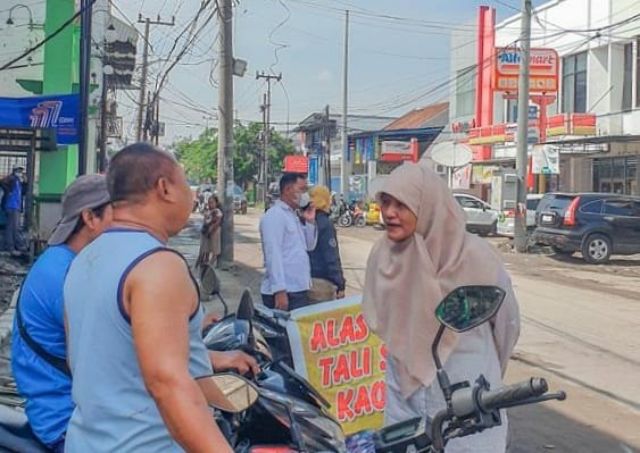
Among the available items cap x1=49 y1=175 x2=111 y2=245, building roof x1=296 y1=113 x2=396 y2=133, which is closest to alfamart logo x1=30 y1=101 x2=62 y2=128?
cap x1=49 y1=175 x2=111 y2=245

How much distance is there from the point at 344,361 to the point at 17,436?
224 cm

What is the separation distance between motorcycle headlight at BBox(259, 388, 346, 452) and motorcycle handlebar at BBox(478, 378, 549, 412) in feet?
2.72

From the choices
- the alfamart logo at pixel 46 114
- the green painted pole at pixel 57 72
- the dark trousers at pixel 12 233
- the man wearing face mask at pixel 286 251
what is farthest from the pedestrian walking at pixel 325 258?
the green painted pole at pixel 57 72

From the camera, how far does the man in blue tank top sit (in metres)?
2.03

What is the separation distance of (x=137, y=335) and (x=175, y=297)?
0.12 meters

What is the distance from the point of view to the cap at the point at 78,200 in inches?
127

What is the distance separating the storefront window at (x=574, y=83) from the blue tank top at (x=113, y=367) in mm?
31957

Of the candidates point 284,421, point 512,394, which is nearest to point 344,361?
point 284,421

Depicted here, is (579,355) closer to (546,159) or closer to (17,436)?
(17,436)

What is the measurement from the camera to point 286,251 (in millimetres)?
7070

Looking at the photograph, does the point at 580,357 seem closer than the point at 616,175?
Yes

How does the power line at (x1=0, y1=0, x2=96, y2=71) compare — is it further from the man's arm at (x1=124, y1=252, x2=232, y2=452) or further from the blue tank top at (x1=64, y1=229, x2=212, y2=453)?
the man's arm at (x1=124, y1=252, x2=232, y2=452)

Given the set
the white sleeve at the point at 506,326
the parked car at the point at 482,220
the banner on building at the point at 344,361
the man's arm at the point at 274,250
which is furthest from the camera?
the parked car at the point at 482,220

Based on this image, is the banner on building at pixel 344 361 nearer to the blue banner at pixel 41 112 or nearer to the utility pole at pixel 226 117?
the blue banner at pixel 41 112
